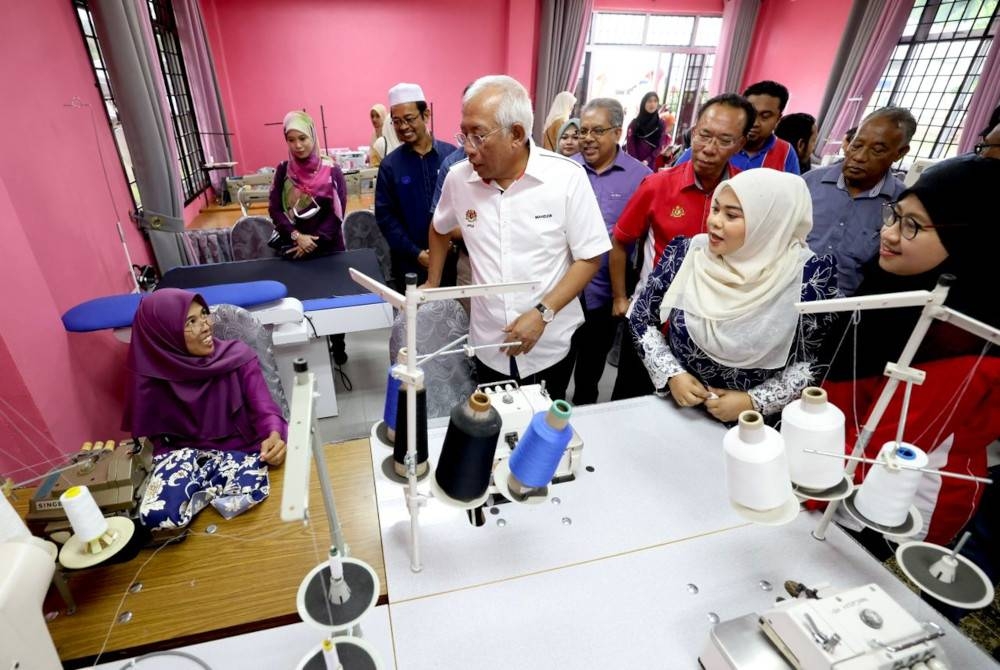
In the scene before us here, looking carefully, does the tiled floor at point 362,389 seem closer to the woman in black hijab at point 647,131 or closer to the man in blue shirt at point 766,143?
the man in blue shirt at point 766,143

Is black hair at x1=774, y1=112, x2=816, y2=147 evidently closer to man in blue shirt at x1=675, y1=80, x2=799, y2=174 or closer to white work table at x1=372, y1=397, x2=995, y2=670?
man in blue shirt at x1=675, y1=80, x2=799, y2=174

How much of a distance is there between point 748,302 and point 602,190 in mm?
1291

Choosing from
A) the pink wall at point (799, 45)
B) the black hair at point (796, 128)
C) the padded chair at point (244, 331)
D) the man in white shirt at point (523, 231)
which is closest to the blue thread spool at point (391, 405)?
the man in white shirt at point (523, 231)

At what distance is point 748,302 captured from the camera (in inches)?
51.2

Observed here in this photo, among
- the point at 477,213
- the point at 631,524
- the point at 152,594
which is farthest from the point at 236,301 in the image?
the point at 631,524

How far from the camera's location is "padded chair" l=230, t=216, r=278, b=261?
3.22 metres

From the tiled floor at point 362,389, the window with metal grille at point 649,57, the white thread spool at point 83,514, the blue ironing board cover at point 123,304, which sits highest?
the window with metal grille at point 649,57

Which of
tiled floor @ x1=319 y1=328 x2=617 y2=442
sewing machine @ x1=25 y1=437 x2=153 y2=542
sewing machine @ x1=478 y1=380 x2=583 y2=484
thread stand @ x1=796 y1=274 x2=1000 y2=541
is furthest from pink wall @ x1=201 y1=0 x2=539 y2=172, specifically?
thread stand @ x1=796 y1=274 x2=1000 y2=541

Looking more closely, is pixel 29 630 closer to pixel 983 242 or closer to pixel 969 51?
pixel 983 242

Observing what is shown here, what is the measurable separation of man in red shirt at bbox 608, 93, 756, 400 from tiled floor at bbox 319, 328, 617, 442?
1118mm

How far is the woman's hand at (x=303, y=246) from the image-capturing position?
306 cm

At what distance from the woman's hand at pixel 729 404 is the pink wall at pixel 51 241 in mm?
2201

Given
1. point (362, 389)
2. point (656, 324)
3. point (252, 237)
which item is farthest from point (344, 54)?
point (656, 324)

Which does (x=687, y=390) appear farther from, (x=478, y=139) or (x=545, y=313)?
(x=478, y=139)
